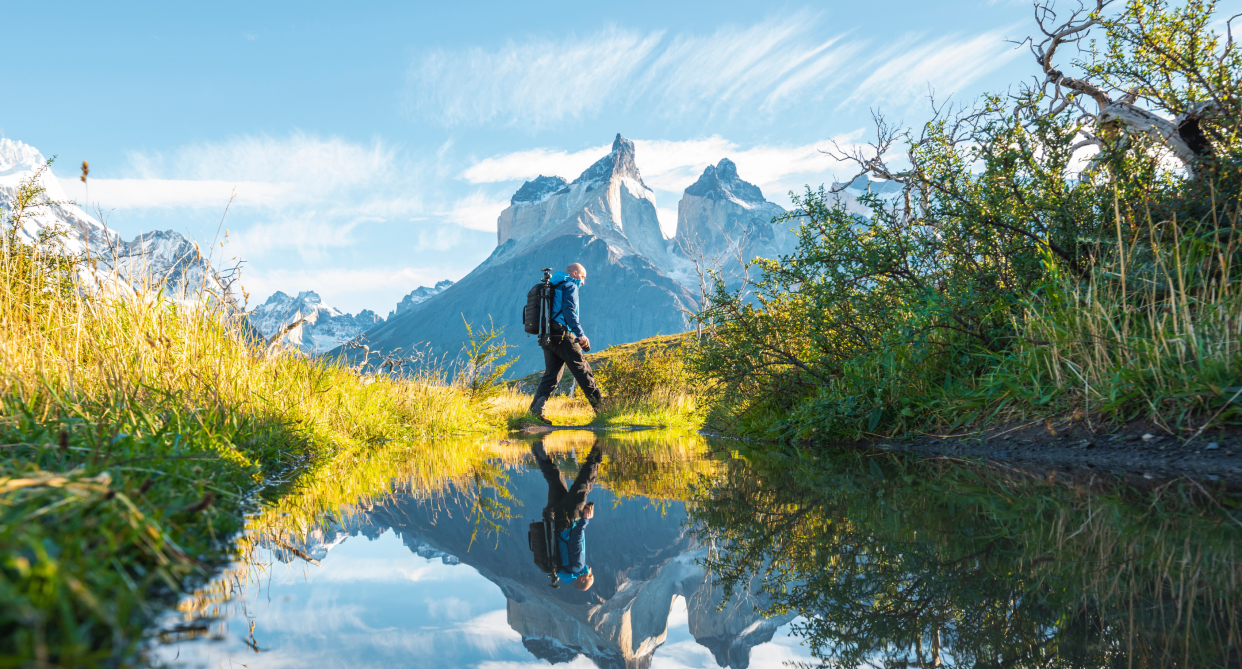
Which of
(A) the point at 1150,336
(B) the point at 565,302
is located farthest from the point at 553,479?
(B) the point at 565,302

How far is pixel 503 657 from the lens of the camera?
56.4 inches

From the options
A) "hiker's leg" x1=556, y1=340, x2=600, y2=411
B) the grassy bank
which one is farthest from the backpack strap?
the grassy bank

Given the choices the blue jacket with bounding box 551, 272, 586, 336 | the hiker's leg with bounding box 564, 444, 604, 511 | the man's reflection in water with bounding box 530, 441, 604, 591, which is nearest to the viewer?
the man's reflection in water with bounding box 530, 441, 604, 591

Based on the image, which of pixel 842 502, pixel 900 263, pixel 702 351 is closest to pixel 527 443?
pixel 702 351

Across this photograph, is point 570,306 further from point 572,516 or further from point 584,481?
point 572,516

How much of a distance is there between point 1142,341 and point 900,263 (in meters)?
2.54

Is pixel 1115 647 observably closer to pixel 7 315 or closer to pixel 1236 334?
pixel 1236 334

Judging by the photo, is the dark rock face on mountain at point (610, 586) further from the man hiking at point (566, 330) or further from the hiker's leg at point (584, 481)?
the man hiking at point (566, 330)

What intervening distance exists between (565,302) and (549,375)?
1473 mm

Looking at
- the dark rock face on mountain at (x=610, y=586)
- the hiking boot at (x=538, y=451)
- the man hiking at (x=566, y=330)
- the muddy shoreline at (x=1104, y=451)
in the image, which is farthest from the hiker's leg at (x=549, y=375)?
the dark rock face on mountain at (x=610, y=586)

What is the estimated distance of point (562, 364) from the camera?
976 centimetres

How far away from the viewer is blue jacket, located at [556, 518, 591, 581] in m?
2.08

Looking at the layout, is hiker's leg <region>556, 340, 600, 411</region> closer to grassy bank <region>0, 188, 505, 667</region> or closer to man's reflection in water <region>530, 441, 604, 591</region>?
grassy bank <region>0, 188, 505, 667</region>

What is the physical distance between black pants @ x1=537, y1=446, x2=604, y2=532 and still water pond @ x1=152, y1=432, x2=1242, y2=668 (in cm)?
13
